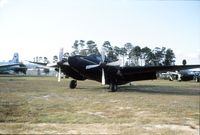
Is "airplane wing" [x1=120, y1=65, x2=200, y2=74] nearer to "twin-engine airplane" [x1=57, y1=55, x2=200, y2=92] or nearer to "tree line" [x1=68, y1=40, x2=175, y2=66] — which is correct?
"twin-engine airplane" [x1=57, y1=55, x2=200, y2=92]

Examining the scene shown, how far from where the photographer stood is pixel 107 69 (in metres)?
22.1

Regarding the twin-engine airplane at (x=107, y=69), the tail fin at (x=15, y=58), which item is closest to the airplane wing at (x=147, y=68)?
the twin-engine airplane at (x=107, y=69)

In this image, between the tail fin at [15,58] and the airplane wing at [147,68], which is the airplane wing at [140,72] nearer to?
the airplane wing at [147,68]

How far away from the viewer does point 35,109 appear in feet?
36.8

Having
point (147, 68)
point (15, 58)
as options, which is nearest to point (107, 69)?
point (147, 68)

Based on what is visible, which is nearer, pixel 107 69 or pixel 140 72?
pixel 107 69

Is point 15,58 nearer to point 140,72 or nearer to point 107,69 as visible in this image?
point 107,69

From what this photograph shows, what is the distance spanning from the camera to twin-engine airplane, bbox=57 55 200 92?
2191 centimetres

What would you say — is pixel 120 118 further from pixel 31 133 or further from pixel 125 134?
pixel 31 133

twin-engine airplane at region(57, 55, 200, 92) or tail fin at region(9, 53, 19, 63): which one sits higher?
tail fin at region(9, 53, 19, 63)

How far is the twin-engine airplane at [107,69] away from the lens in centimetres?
2191

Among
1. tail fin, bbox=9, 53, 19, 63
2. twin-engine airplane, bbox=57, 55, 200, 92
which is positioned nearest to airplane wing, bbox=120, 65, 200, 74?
twin-engine airplane, bbox=57, 55, 200, 92

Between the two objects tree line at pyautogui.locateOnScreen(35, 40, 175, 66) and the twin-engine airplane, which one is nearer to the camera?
the twin-engine airplane

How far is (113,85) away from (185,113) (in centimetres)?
1140
